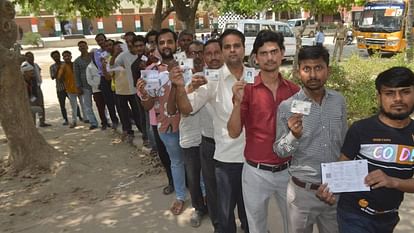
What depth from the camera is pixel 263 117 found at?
2.59 m

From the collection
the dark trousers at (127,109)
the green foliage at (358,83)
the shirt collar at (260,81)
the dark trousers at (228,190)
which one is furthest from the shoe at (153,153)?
the shirt collar at (260,81)

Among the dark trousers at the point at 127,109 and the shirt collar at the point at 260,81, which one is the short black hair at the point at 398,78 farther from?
the dark trousers at the point at 127,109

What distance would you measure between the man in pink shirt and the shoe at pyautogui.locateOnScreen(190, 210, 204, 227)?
1.37 metres

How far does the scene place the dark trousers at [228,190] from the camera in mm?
2968

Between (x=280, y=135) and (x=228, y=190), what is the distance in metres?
0.78

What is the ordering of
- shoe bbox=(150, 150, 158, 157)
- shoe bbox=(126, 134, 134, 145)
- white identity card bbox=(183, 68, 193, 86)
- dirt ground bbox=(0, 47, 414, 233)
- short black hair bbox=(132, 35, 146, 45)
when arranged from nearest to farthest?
white identity card bbox=(183, 68, 193, 86) → dirt ground bbox=(0, 47, 414, 233) → short black hair bbox=(132, 35, 146, 45) → shoe bbox=(150, 150, 158, 157) → shoe bbox=(126, 134, 134, 145)

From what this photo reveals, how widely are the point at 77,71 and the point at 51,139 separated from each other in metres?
1.46

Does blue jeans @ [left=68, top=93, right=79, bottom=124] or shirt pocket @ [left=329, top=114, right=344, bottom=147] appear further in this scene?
blue jeans @ [left=68, top=93, right=79, bottom=124]

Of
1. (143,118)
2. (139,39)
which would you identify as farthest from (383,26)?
(139,39)

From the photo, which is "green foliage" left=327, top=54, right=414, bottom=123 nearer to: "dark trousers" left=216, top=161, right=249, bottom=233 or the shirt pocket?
"dark trousers" left=216, top=161, right=249, bottom=233

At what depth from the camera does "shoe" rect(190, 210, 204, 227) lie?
3953mm

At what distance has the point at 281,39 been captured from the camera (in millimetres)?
2646

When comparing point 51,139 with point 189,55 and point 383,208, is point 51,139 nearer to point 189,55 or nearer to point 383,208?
point 189,55

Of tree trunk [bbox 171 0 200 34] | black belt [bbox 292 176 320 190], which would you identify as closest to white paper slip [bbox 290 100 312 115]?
black belt [bbox 292 176 320 190]
